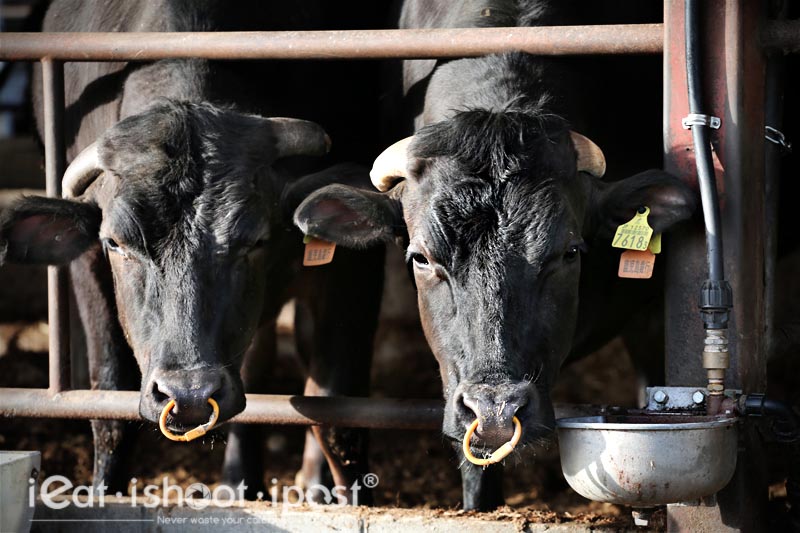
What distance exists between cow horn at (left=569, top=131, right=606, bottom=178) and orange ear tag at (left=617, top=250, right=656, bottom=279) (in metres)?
0.30

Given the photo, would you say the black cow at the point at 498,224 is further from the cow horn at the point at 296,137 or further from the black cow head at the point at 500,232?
the cow horn at the point at 296,137

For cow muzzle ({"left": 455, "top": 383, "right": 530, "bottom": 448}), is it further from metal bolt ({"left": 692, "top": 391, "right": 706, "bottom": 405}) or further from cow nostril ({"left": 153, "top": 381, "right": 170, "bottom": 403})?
cow nostril ({"left": 153, "top": 381, "right": 170, "bottom": 403})

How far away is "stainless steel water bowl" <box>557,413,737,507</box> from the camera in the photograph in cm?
301

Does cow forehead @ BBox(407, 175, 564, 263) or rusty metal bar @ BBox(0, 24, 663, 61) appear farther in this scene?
rusty metal bar @ BBox(0, 24, 663, 61)

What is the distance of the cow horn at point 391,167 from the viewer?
12.5 feet

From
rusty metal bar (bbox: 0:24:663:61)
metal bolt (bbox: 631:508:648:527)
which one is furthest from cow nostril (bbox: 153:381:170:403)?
metal bolt (bbox: 631:508:648:527)

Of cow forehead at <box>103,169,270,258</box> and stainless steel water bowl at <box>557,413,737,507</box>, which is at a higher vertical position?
cow forehead at <box>103,169,270,258</box>

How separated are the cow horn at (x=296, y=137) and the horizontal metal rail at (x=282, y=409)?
0.90 meters

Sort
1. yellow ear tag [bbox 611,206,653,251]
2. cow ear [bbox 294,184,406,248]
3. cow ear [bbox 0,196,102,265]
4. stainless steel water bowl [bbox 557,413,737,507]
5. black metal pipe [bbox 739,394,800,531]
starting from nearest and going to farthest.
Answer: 1. stainless steel water bowl [bbox 557,413,737,507]
2. black metal pipe [bbox 739,394,800,531]
3. yellow ear tag [bbox 611,206,653,251]
4. cow ear [bbox 294,184,406,248]
5. cow ear [bbox 0,196,102,265]

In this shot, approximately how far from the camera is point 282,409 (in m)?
3.94

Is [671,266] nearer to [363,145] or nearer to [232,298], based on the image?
[232,298]

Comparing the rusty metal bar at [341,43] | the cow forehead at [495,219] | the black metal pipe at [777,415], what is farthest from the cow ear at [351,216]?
the black metal pipe at [777,415]

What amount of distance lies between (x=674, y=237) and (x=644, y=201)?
0.15m

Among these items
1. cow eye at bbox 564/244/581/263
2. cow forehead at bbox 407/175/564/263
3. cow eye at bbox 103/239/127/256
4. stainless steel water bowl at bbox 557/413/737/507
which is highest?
cow forehead at bbox 407/175/564/263
